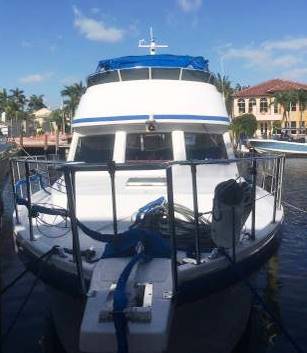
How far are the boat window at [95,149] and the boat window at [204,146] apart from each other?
1432mm

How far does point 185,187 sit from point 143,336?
13.0 feet

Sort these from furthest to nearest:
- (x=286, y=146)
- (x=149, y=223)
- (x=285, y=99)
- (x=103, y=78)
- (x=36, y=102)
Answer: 1. (x=36, y=102)
2. (x=285, y=99)
3. (x=286, y=146)
4. (x=103, y=78)
5. (x=149, y=223)

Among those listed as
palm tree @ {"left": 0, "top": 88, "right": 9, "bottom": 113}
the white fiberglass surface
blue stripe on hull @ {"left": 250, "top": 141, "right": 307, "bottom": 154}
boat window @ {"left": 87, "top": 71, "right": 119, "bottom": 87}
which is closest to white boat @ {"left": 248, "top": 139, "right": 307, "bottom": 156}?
blue stripe on hull @ {"left": 250, "top": 141, "right": 307, "bottom": 154}

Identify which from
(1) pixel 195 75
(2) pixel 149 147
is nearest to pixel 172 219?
(2) pixel 149 147

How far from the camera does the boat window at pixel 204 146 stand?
9516mm

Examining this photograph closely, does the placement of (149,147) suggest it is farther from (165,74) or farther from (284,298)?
(284,298)

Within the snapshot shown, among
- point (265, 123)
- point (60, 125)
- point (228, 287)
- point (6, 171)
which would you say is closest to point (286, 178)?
point (6, 171)

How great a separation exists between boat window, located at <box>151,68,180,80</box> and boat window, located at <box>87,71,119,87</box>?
2.36 feet

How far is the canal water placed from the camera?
303 inches

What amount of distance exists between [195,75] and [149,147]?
5.83ft

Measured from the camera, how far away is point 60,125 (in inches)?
3386

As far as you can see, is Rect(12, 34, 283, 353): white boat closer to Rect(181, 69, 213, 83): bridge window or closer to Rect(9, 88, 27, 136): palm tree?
Rect(181, 69, 213, 83): bridge window

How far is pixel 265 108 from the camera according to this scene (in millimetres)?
68125

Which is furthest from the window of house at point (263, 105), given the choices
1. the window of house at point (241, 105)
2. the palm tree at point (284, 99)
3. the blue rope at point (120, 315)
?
the blue rope at point (120, 315)
